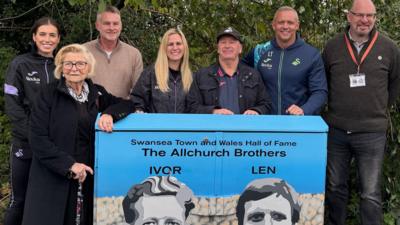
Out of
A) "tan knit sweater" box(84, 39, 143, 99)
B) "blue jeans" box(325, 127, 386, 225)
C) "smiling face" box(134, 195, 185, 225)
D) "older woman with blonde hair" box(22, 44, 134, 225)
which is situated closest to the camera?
"older woman with blonde hair" box(22, 44, 134, 225)

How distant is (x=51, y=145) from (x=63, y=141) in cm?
10

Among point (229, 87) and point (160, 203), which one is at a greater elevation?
point (229, 87)

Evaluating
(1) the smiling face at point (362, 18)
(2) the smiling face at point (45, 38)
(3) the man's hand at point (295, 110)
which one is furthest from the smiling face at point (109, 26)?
(1) the smiling face at point (362, 18)

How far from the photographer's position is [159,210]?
11.6 feet

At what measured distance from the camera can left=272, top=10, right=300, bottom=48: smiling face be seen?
4023 mm

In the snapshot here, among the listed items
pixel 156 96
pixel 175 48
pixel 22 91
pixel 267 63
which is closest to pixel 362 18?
pixel 267 63

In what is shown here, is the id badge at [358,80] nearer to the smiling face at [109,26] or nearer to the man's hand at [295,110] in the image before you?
the man's hand at [295,110]

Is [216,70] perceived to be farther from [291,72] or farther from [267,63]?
[291,72]

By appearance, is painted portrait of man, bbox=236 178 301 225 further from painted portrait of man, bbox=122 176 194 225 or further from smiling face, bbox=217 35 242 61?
smiling face, bbox=217 35 242 61

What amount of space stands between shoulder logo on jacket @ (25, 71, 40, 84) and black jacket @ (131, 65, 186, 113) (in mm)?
727

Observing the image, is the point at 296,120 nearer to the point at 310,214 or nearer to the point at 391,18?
the point at 310,214

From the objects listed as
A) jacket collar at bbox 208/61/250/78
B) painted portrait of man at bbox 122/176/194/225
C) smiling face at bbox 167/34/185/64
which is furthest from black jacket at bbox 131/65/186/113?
painted portrait of man at bbox 122/176/194/225

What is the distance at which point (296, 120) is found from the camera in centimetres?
360

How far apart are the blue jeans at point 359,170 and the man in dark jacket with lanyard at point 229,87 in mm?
730
